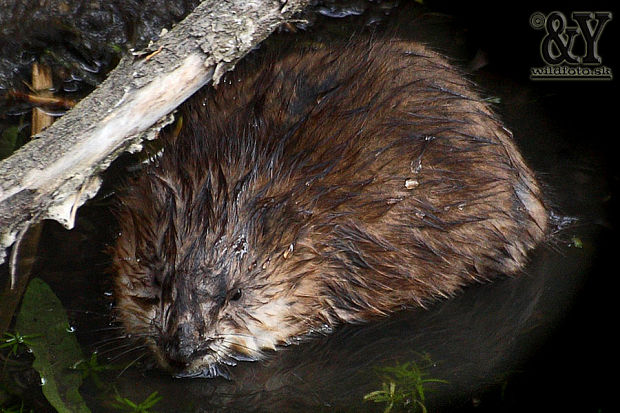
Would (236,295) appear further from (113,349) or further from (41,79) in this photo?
(41,79)

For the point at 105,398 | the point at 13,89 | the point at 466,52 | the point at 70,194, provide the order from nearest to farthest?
the point at 70,194
the point at 105,398
the point at 13,89
the point at 466,52

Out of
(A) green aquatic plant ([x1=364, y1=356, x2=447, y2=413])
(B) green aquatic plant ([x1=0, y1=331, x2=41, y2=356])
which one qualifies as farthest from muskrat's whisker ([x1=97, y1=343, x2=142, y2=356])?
(A) green aquatic plant ([x1=364, y1=356, x2=447, y2=413])

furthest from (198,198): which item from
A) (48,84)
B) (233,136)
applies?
(48,84)

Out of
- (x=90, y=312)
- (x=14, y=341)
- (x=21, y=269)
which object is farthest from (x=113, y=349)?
(x=21, y=269)

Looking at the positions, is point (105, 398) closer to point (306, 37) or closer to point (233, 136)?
point (233, 136)

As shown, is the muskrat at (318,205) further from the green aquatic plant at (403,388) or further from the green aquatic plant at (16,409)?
the green aquatic plant at (16,409)

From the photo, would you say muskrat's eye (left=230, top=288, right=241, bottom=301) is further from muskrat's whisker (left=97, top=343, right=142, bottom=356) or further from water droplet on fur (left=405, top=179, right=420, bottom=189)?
water droplet on fur (left=405, top=179, right=420, bottom=189)

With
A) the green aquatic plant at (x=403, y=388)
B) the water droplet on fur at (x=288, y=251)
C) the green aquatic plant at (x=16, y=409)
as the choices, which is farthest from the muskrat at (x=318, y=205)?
the green aquatic plant at (x=16, y=409)
